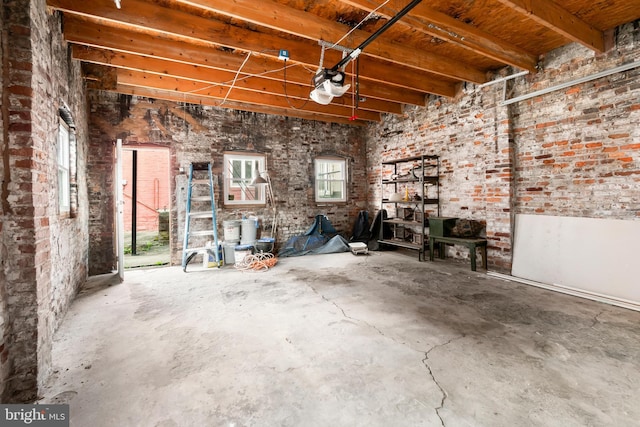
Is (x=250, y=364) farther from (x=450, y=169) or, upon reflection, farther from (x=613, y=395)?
(x=450, y=169)

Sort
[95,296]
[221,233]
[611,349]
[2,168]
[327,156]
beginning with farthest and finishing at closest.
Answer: [327,156] → [221,233] → [95,296] → [611,349] → [2,168]

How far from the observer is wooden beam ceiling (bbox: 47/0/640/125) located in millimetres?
2938

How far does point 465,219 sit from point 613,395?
3503mm

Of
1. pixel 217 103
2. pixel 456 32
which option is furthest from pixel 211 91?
pixel 456 32

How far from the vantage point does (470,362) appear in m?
2.00

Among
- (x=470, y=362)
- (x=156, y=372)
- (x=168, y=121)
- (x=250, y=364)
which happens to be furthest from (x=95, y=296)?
(x=470, y=362)

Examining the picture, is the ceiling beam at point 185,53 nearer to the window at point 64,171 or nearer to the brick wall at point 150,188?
the window at point 64,171

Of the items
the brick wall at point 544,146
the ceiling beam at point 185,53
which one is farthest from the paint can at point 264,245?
the brick wall at point 544,146

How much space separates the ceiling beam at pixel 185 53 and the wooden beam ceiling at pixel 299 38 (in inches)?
0.4

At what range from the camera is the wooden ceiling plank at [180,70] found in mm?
3703

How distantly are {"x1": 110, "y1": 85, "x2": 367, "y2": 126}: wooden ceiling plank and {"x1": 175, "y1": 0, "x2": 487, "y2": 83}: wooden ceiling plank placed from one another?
267 cm

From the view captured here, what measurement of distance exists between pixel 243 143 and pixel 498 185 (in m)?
4.79

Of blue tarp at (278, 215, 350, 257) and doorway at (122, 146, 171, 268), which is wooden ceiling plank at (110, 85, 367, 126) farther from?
doorway at (122, 146, 171, 268)

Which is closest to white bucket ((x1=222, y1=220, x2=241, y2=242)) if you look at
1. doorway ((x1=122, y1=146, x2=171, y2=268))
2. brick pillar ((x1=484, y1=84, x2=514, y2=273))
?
doorway ((x1=122, y1=146, x2=171, y2=268))
